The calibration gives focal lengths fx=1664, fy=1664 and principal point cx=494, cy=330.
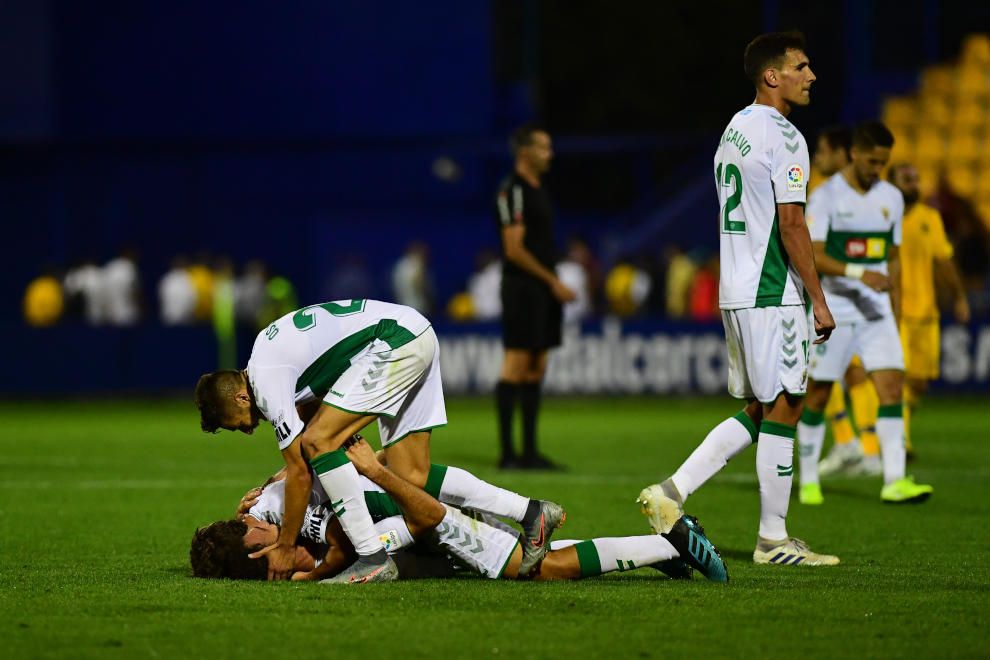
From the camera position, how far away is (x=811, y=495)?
10227 millimetres

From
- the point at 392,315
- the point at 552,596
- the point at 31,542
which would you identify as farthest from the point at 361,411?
the point at 31,542

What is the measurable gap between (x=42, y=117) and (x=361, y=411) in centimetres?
2522

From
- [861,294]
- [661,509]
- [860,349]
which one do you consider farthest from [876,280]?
[661,509]

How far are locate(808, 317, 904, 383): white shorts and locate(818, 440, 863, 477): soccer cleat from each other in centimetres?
173

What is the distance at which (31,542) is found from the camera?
858cm

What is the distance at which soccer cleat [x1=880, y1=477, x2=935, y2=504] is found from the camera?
9914mm

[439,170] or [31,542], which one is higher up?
[439,170]

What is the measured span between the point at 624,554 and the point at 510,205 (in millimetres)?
5681

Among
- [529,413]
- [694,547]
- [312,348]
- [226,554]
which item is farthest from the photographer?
[529,413]

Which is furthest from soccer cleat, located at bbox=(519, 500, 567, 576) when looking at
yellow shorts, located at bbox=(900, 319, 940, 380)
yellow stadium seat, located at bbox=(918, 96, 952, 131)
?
yellow stadium seat, located at bbox=(918, 96, 952, 131)

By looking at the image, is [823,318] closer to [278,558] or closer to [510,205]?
[278,558]

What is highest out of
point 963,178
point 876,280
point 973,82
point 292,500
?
point 973,82

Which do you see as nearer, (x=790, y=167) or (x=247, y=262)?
(x=790, y=167)

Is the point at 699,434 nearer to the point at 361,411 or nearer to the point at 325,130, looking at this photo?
the point at 361,411
